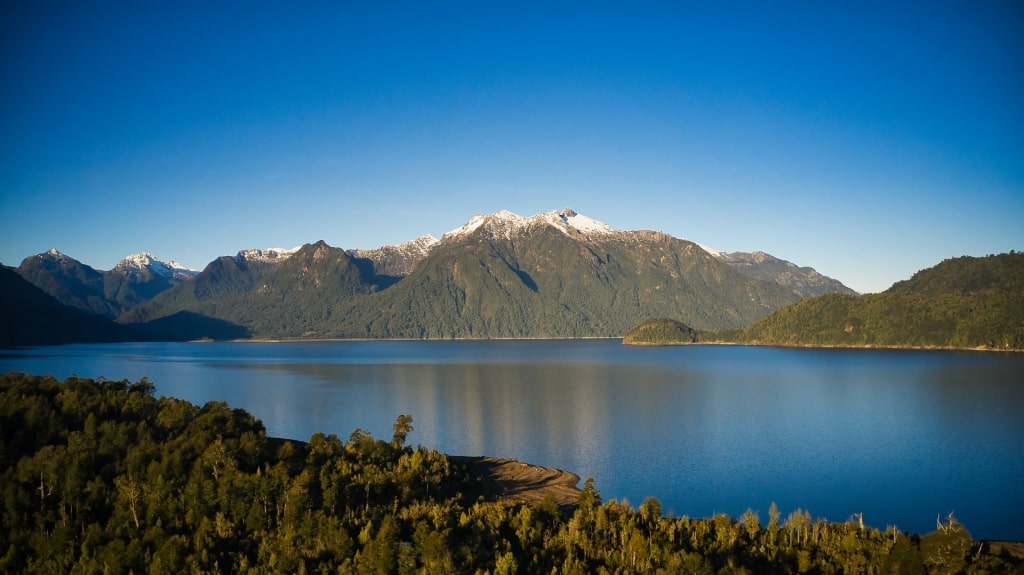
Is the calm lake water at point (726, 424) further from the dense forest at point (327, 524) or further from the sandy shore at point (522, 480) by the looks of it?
the dense forest at point (327, 524)

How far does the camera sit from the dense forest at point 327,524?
3666 centimetres

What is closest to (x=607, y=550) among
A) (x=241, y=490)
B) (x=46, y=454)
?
(x=241, y=490)

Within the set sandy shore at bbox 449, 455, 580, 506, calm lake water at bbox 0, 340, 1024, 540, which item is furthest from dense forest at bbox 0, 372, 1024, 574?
calm lake water at bbox 0, 340, 1024, 540

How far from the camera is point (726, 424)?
87562mm

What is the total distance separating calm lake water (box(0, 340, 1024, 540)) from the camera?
55.6 meters

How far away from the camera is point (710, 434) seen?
8038 cm

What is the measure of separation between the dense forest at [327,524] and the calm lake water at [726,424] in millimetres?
9724

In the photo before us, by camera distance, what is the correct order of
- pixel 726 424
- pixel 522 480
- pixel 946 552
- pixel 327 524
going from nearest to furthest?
1. pixel 946 552
2. pixel 327 524
3. pixel 522 480
4. pixel 726 424

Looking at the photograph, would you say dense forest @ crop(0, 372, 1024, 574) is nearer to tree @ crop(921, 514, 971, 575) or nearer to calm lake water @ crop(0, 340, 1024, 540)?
tree @ crop(921, 514, 971, 575)

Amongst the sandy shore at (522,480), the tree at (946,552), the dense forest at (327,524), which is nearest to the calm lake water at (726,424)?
the sandy shore at (522,480)

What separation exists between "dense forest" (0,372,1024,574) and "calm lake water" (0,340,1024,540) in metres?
9.72

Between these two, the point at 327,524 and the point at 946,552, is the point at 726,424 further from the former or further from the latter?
the point at 327,524

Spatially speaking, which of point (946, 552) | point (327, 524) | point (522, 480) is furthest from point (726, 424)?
point (327, 524)

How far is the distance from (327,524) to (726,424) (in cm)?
6033
